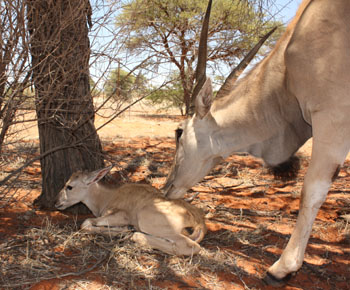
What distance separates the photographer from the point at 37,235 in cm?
329

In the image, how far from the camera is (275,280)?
2.78 meters

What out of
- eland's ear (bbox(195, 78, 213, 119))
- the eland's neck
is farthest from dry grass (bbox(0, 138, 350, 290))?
eland's ear (bbox(195, 78, 213, 119))

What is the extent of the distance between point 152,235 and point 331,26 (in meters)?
2.28

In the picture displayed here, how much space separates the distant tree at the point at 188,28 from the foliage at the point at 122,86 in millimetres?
272

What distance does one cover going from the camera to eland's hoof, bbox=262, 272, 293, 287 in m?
2.77

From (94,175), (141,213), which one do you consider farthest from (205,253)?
(94,175)

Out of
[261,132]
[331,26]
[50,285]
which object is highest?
[331,26]

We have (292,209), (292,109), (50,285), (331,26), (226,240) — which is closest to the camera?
(50,285)

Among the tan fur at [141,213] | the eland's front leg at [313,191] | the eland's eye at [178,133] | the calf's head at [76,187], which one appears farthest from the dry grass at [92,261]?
the eland's eye at [178,133]

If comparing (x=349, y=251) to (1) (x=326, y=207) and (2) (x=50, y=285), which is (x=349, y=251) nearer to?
(1) (x=326, y=207)

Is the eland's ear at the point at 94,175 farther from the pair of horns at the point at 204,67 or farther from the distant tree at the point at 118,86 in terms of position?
the pair of horns at the point at 204,67

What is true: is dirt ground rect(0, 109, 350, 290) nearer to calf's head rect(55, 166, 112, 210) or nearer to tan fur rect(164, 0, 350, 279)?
calf's head rect(55, 166, 112, 210)

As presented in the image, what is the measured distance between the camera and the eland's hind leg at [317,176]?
267 centimetres

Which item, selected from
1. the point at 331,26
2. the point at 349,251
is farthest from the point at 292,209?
the point at 331,26
